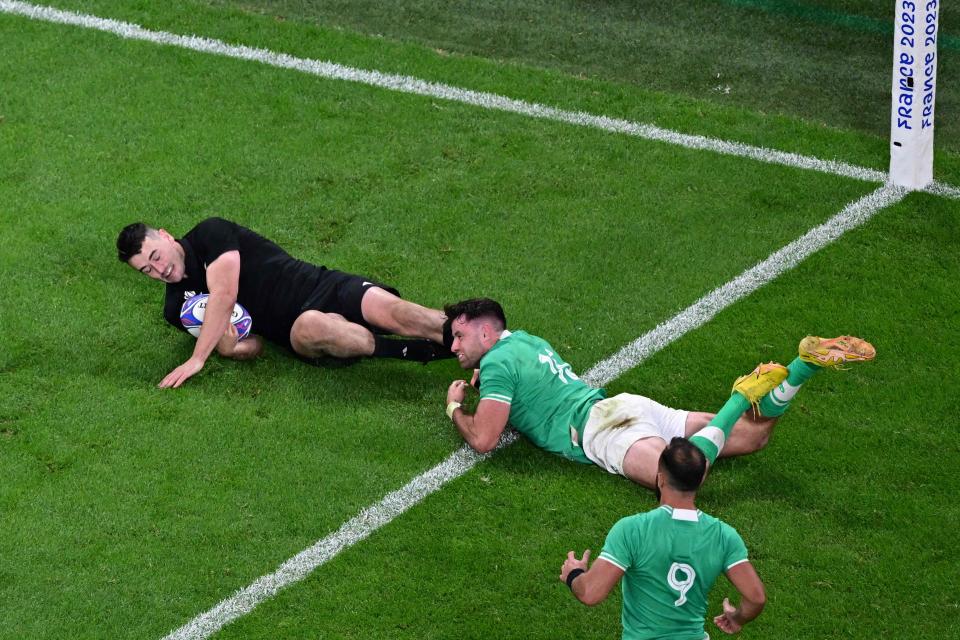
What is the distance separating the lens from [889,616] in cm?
734

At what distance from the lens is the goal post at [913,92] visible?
10.4 metres

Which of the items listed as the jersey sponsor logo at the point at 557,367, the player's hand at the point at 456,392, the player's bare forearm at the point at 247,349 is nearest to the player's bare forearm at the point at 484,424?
the player's hand at the point at 456,392

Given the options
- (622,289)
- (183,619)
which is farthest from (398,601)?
(622,289)

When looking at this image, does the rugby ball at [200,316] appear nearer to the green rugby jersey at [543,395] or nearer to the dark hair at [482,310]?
the dark hair at [482,310]

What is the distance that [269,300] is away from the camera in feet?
30.4

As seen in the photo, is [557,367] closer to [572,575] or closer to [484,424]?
[484,424]

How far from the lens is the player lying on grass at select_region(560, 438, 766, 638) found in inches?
230

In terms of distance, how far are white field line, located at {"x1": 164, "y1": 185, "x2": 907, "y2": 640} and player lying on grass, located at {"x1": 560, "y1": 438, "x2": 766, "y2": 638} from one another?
2.24 metres

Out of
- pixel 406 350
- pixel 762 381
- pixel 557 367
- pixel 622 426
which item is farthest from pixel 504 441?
pixel 762 381

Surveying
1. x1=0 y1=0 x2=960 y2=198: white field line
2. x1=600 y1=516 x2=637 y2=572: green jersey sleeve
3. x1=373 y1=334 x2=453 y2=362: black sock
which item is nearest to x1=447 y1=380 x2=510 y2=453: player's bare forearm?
x1=373 y1=334 x2=453 y2=362: black sock

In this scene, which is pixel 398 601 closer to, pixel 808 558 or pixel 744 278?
pixel 808 558

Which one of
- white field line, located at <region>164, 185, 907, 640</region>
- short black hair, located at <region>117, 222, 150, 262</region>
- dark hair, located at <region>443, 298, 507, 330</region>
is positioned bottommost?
white field line, located at <region>164, 185, 907, 640</region>

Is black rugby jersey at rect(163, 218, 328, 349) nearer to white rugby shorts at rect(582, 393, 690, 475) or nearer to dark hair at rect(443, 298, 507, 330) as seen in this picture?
dark hair at rect(443, 298, 507, 330)

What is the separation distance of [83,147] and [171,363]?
3090mm
